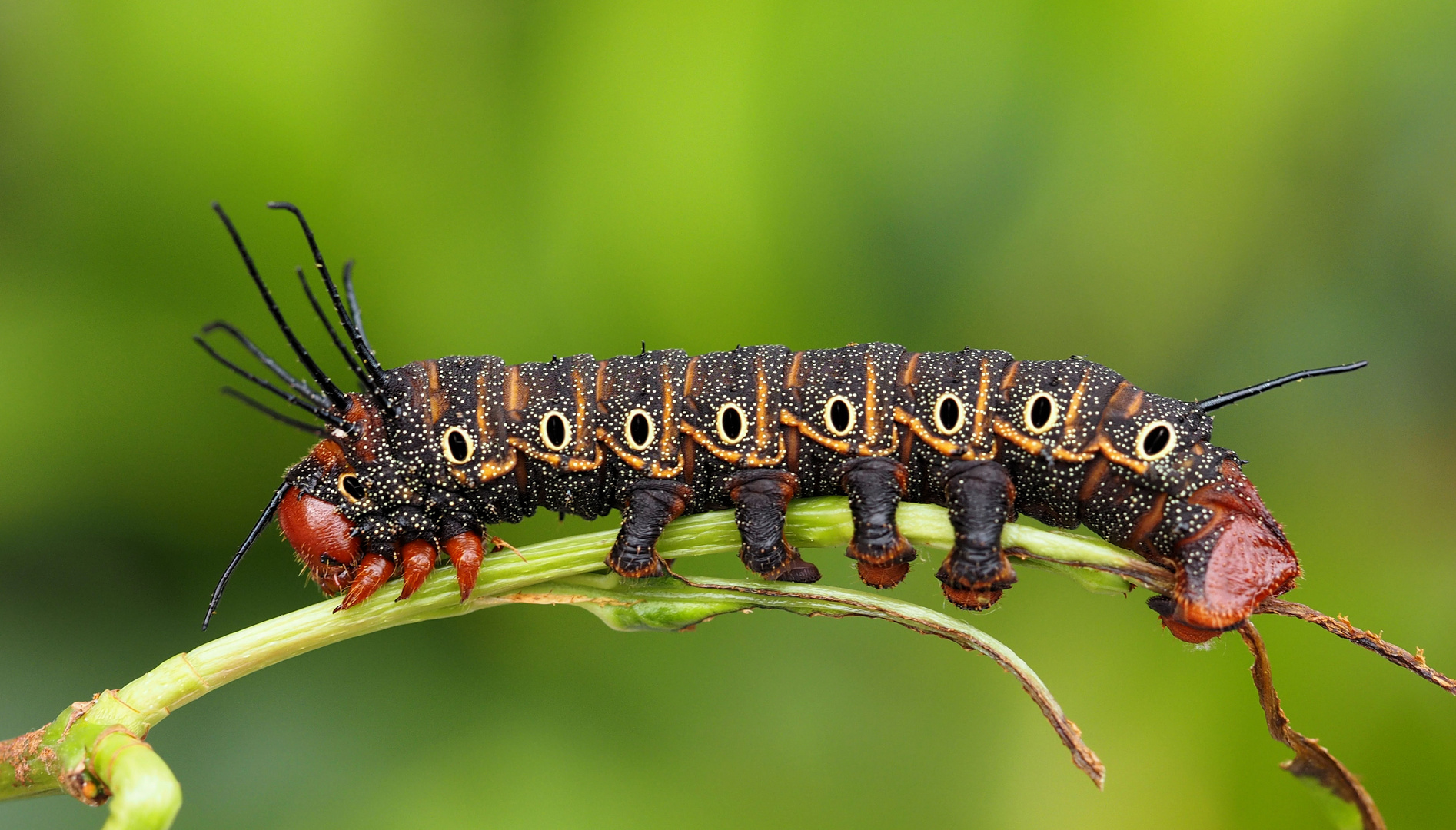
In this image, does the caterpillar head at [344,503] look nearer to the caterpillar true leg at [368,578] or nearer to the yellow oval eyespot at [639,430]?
the caterpillar true leg at [368,578]

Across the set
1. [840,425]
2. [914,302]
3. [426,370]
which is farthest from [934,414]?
[914,302]

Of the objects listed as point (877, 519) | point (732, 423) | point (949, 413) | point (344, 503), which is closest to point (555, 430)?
point (732, 423)

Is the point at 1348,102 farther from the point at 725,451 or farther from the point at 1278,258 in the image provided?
the point at 725,451

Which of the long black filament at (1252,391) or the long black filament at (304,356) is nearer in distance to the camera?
the long black filament at (304,356)

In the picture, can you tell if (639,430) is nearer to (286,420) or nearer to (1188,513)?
Answer: (286,420)

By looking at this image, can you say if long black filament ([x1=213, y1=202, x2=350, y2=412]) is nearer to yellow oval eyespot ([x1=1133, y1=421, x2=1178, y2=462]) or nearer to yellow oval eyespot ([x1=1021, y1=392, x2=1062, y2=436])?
yellow oval eyespot ([x1=1021, y1=392, x2=1062, y2=436])

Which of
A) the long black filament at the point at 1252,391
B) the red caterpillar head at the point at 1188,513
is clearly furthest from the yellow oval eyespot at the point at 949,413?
the long black filament at the point at 1252,391
